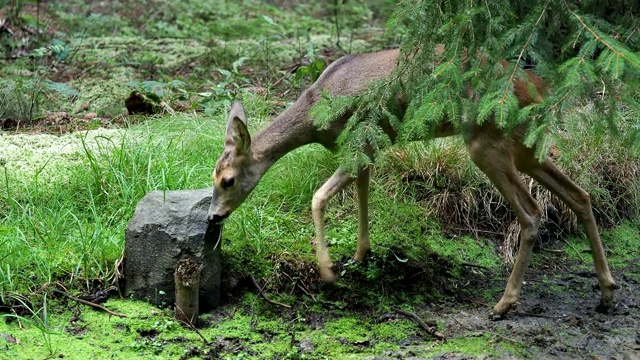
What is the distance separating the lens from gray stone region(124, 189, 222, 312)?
516cm

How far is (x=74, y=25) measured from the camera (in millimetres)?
11945

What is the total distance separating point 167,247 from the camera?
17.0ft

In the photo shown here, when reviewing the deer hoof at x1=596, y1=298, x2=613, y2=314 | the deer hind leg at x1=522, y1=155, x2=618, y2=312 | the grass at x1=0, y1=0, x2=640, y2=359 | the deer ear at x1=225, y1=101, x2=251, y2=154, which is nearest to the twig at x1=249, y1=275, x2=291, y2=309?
the grass at x1=0, y1=0, x2=640, y2=359

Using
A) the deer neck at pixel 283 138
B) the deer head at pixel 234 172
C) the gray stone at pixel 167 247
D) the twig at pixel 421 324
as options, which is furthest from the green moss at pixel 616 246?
the gray stone at pixel 167 247

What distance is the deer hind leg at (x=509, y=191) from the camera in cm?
511

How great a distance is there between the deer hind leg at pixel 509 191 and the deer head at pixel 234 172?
4.81 feet

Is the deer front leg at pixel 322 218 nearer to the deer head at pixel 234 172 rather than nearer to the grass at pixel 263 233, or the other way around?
the grass at pixel 263 233

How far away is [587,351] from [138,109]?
4986mm

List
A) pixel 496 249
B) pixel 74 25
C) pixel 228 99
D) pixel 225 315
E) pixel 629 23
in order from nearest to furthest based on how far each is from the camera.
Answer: pixel 629 23
pixel 225 315
pixel 496 249
pixel 228 99
pixel 74 25

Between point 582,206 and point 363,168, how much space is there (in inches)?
61.8

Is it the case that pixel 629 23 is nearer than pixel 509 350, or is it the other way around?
pixel 629 23

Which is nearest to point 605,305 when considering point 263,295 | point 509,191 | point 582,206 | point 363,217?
point 582,206

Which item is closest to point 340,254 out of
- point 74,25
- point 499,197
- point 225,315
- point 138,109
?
point 225,315

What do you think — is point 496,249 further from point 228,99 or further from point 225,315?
point 228,99
